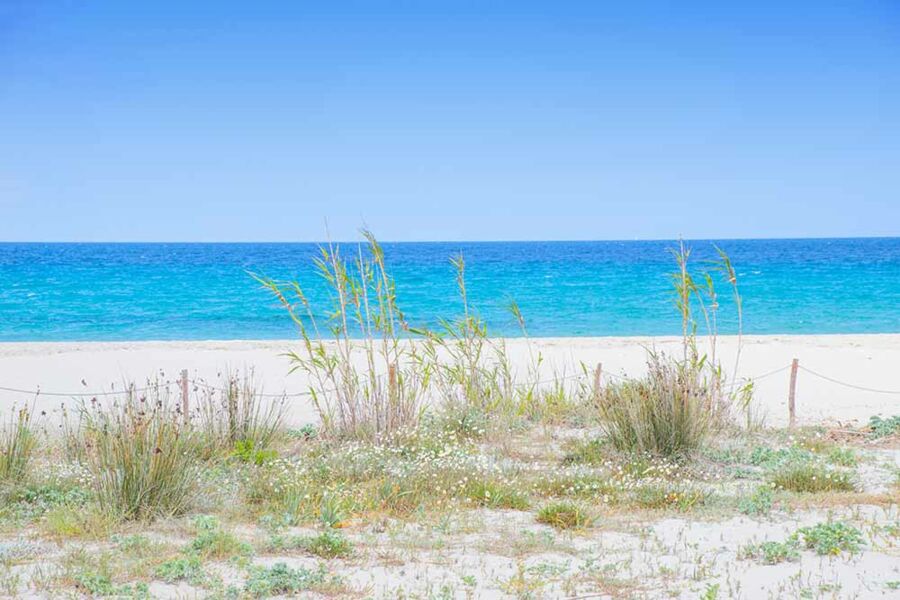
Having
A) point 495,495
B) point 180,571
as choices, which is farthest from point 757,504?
point 180,571

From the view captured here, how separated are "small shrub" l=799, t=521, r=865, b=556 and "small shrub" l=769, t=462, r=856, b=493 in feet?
4.47

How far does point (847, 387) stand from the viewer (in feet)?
43.7

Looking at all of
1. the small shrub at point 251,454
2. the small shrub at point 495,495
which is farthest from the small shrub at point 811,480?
the small shrub at point 251,454

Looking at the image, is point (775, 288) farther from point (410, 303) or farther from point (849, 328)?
point (410, 303)

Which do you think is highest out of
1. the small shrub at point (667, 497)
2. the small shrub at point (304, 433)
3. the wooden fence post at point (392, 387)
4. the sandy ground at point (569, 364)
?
the wooden fence post at point (392, 387)

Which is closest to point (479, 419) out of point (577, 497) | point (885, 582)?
point (577, 497)

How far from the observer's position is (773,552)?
16.4ft

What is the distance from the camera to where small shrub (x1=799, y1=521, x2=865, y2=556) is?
16.7ft

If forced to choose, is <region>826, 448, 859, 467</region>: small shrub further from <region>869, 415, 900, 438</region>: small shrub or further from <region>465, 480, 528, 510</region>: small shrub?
<region>465, 480, 528, 510</region>: small shrub

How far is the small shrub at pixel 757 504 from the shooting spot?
6000 millimetres

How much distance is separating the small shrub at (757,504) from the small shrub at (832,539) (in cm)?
64

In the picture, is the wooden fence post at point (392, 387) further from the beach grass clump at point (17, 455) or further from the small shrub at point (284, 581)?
the small shrub at point (284, 581)

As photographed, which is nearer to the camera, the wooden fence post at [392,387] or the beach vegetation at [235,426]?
the beach vegetation at [235,426]

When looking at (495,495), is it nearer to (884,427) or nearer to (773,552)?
(773,552)
